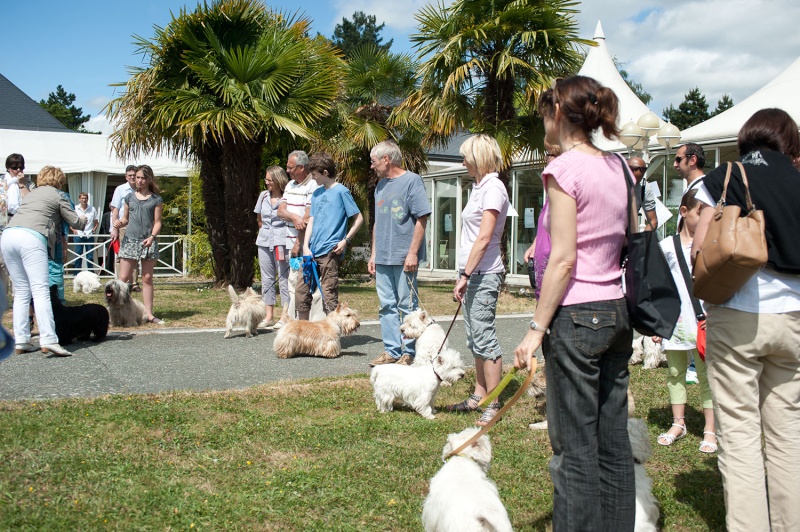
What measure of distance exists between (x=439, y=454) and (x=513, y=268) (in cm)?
1552

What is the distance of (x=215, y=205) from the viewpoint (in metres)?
14.5

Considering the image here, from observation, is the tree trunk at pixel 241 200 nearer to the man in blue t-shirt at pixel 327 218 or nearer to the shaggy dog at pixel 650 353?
the man in blue t-shirt at pixel 327 218

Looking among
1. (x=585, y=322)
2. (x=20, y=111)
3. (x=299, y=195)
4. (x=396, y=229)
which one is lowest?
(x=585, y=322)

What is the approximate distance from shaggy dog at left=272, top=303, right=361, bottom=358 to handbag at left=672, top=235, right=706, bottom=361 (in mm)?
3925

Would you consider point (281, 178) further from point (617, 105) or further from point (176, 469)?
point (617, 105)

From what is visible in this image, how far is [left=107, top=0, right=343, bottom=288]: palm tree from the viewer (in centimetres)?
1263

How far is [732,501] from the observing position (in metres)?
2.92

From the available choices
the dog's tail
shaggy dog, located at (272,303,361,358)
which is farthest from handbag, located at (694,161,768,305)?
the dog's tail

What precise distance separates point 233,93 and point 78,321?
640cm

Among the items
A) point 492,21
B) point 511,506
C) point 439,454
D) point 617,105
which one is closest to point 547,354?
point 617,105

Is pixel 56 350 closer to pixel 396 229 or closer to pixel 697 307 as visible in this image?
pixel 396 229

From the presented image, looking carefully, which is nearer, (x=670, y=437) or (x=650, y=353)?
(x=670, y=437)

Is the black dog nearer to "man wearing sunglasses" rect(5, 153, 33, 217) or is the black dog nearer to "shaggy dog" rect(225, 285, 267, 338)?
"shaggy dog" rect(225, 285, 267, 338)

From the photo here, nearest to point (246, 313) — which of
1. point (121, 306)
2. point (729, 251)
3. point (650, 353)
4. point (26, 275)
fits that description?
point (121, 306)
